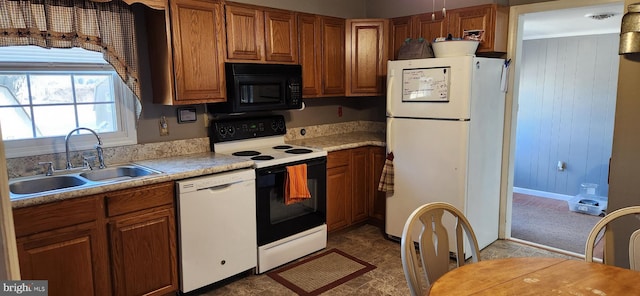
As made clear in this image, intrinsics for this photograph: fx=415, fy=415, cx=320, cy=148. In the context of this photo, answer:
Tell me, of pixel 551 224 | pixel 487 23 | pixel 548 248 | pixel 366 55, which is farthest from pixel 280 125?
pixel 551 224

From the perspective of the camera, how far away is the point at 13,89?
2.53 meters

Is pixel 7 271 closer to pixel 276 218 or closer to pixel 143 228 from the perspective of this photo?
pixel 143 228

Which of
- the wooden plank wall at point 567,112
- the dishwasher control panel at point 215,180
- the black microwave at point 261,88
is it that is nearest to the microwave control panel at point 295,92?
the black microwave at point 261,88

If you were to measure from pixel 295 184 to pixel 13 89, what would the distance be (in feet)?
6.21

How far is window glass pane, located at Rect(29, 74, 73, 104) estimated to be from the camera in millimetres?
2609

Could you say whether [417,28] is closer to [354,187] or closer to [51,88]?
[354,187]

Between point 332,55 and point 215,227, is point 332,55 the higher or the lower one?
the higher one

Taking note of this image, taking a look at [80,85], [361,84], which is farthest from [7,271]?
[361,84]

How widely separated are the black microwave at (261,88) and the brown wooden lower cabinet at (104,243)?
90cm

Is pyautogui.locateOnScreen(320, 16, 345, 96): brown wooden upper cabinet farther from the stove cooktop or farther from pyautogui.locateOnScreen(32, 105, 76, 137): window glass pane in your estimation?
pyautogui.locateOnScreen(32, 105, 76, 137): window glass pane

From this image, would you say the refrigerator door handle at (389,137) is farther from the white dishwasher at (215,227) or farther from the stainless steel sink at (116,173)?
the stainless steel sink at (116,173)

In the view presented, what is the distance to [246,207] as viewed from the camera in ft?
9.48

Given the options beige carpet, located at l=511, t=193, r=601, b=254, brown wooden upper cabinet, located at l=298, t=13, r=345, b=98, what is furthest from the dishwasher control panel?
beige carpet, located at l=511, t=193, r=601, b=254

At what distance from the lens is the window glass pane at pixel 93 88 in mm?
2789
